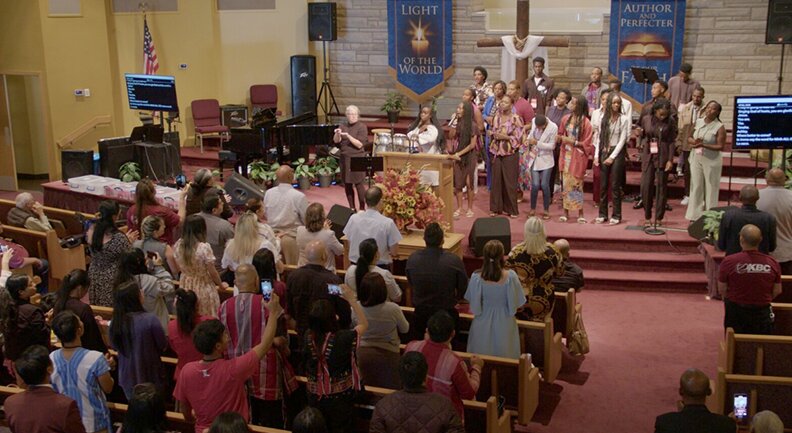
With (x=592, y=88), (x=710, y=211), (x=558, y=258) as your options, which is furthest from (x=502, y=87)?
(x=558, y=258)

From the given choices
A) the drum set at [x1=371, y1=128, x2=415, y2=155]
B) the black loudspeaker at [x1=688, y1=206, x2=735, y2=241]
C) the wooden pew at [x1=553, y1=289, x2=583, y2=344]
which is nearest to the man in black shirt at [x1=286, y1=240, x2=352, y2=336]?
the wooden pew at [x1=553, y1=289, x2=583, y2=344]

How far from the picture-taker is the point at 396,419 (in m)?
3.97

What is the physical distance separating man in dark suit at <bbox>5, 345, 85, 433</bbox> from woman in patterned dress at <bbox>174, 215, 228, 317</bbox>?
180 centimetres

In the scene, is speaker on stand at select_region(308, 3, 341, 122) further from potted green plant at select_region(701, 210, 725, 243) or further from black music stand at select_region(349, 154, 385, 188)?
potted green plant at select_region(701, 210, 725, 243)

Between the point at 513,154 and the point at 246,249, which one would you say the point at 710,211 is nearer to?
the point at 513,154

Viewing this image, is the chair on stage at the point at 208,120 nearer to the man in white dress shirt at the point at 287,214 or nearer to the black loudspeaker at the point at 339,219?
the black loudspeaker at the point at 339,219

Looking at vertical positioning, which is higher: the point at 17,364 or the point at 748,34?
the point at 748,34

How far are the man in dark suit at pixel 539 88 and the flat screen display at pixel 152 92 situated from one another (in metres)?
4.98

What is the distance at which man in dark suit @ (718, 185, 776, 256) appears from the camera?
22.5 ft

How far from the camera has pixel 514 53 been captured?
12.5 m

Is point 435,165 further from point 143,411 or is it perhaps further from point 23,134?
point 23,134

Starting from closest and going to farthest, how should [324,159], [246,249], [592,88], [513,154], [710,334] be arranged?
[246,249] → [710,334] → [513,154] → [592,88] → [324,159]

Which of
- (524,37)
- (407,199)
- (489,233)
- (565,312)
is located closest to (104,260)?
(407,199)

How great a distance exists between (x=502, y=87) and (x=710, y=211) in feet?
9.26
